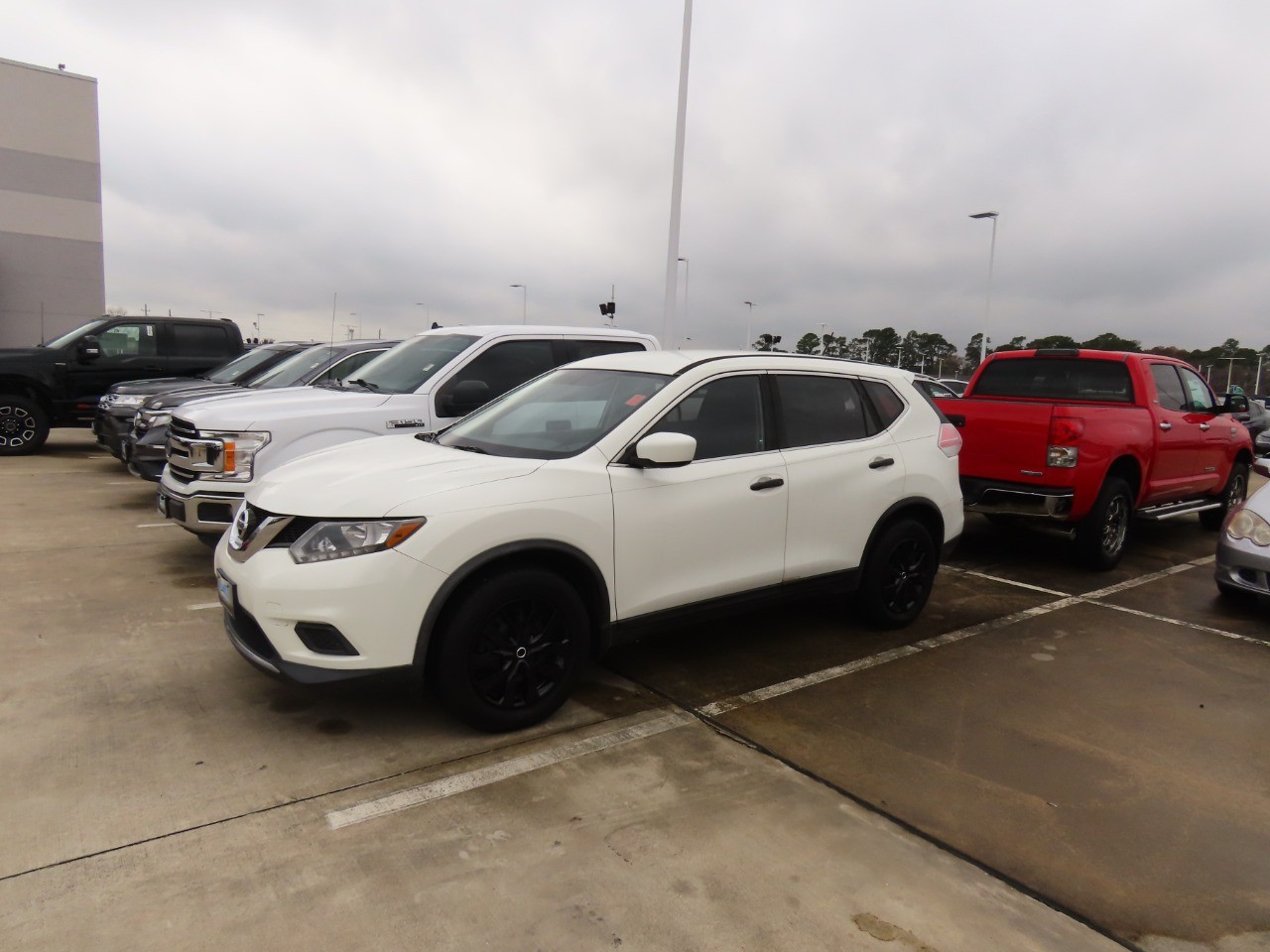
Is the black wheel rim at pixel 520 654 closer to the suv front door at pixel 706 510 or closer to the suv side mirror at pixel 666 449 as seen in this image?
the suv front door at pixel 706 510

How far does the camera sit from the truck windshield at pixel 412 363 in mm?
6559

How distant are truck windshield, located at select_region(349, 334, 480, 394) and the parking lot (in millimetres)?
2215

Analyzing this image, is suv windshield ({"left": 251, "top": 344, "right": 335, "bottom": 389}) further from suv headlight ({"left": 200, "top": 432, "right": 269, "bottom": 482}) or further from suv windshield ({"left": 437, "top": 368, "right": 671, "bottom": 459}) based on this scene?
suv windshield ({"left": 437, "top": 368, "right": 671, "bottom": 459})

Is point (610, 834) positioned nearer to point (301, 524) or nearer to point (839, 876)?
point (839, 876)

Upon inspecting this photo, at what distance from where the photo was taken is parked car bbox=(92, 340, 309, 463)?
31.6ft

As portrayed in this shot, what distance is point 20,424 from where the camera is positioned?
11.8 metres

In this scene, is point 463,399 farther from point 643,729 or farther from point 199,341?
point 199,341

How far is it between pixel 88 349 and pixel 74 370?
0.48 metres

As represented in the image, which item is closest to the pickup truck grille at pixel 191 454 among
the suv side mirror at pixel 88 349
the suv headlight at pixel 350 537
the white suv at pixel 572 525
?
the white suv at pixel 572 525

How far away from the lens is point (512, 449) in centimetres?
404

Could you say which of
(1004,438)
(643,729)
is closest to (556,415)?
(643,729)

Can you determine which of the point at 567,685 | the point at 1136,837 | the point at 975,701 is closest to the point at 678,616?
the point at 567,685

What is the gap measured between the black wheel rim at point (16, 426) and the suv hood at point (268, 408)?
299 inches

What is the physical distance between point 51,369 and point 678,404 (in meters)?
11.4
